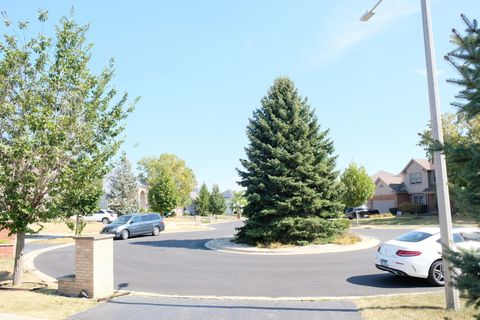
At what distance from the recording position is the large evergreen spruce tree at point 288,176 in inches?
824

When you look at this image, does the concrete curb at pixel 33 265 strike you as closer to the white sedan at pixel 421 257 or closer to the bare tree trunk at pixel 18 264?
the bare tree trunk at pixel 18 264

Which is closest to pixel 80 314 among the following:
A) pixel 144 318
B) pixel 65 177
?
pixel 144 318

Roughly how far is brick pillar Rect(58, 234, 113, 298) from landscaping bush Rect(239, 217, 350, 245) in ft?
39.1

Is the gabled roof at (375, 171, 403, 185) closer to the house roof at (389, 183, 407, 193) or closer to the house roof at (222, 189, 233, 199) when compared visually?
the house roof at (389, 183, 407, 193)

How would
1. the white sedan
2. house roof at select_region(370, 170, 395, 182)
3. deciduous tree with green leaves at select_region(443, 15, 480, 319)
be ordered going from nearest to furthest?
deciduous tree with green leaves at select_region(443, 15, 480, 319)
the white sedan
house roof at select_region(370, 170, 395, 182)

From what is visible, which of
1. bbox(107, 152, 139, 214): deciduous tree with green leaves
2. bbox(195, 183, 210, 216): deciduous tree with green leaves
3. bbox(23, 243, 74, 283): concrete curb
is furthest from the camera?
bbox(195, 183, 210, 216): deciduous tree with green leaves

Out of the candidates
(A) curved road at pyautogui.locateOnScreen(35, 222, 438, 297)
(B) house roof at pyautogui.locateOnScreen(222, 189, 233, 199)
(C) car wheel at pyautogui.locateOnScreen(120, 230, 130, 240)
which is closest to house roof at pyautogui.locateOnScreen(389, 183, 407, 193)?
(C) car wheel at pyautogui.locateOnScreen(120, 230, 130, 240)

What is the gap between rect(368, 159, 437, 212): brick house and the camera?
172ft

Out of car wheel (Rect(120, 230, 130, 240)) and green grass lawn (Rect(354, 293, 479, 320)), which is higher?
car wheel (Rect(120, 230, 130, 240))

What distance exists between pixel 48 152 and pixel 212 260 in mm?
8440

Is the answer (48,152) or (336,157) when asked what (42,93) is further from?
(336,157)

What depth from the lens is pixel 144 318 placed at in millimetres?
7770

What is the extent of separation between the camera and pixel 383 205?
60000mm

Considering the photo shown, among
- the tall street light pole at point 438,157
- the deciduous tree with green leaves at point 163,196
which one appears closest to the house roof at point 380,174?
the deciduous tree with green leaves at point 163,196
